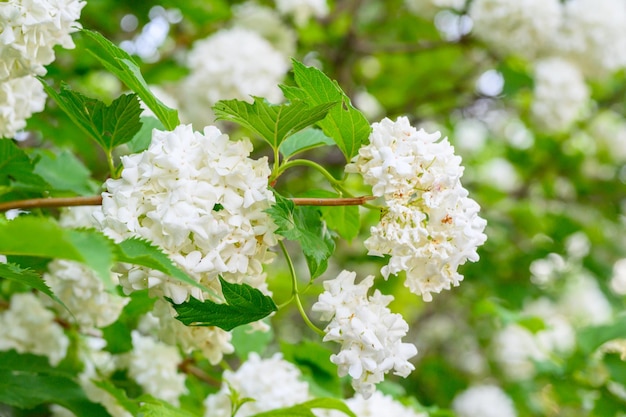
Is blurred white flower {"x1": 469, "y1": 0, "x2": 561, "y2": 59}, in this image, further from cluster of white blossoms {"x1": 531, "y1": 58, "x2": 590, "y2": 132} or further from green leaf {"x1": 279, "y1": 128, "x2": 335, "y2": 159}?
green leaf {"x1": 279, "y1": 128, "x2": 335, "y2": 159}

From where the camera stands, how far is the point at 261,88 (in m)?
2.18

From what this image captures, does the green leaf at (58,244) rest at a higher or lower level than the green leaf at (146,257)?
lower

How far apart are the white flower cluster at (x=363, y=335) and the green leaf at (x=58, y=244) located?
0.95ft

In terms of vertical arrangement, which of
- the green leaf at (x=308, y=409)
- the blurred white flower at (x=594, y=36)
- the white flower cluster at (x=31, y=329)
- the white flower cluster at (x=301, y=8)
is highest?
the blurred white flower at (x=594, y=36)

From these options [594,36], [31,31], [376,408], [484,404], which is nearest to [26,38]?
[31,31]

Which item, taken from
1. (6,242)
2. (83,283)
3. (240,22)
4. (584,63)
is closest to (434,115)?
(584,63)

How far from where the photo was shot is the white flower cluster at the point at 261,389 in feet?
3.68

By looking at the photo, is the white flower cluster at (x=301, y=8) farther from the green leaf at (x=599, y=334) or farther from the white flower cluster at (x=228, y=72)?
the green leaf at (x=599, y=334)

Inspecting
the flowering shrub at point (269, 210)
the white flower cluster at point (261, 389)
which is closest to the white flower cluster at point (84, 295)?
the flowering shrub at point (269, 210)

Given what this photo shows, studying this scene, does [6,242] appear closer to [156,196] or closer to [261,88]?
[156,196]

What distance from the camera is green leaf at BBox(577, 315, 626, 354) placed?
165 cm

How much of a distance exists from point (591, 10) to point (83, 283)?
2.16m

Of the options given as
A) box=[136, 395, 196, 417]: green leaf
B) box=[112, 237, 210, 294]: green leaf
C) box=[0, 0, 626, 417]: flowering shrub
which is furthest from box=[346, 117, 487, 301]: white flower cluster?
box=[136, 395, 196, 417]: green leaf

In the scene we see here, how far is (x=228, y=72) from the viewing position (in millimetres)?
2186
